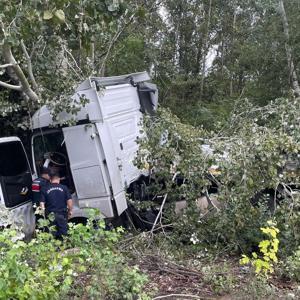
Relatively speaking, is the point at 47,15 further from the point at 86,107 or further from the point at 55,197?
the point at 55,197

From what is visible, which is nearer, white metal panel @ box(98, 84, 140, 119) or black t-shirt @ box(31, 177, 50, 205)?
black t-shirt @ box(31, 177, 50, 205)

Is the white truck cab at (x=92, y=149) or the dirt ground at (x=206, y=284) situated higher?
the white truck cab at (x=92, y=149)

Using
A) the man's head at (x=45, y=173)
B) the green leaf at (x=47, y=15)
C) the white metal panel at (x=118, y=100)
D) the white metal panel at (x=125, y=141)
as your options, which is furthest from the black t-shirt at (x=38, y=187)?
the green leaf at (x=47, y=15)

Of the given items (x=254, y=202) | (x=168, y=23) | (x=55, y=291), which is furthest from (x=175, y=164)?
(x=168, y=23)

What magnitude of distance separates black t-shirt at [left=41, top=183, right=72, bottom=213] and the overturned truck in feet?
1.03

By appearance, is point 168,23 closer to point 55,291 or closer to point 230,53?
point 230,53

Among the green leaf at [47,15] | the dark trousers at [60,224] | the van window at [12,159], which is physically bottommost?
the dark trousers at [60,224]

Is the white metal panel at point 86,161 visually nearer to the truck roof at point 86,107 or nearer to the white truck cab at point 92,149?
the white truck cab at point 92,149

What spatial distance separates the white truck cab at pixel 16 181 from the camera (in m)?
7.79

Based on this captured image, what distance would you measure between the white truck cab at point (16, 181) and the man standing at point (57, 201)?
1.50 ft

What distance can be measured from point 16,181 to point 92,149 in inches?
56.6

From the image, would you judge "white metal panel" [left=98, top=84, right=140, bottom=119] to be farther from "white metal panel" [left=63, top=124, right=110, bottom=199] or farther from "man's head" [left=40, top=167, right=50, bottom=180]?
"man's head" [left=40, top=167, right=50, bottom=180]

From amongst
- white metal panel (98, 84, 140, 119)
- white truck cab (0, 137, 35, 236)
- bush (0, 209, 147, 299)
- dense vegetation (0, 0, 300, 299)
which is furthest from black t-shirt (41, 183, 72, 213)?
bush (0, 209, 147, 299)

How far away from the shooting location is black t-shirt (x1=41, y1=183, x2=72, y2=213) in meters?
7.70
